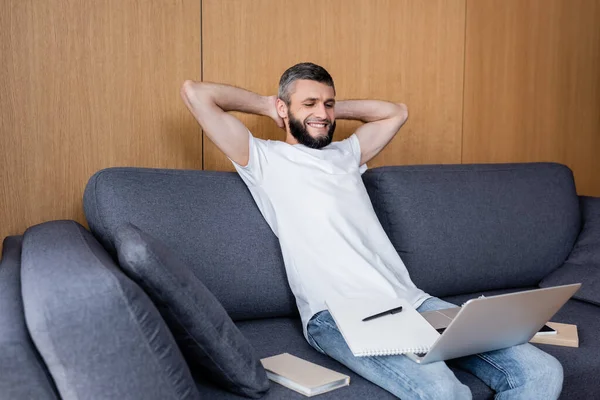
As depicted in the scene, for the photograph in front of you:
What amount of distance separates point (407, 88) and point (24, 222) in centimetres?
175

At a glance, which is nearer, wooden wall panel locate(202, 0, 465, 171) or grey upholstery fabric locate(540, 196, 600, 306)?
grey upholstery fabric locate(540, 196, 600, 306)

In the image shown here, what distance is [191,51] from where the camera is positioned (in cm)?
242

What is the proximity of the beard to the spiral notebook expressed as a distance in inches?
24.3

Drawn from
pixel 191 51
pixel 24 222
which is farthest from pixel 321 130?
pixel 24 222

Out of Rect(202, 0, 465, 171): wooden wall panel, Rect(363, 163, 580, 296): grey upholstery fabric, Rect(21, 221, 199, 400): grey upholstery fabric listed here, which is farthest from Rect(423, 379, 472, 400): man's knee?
Rect(202, 0, 465, 171): wooden wall panel

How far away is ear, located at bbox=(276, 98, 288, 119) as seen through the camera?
2.31 m

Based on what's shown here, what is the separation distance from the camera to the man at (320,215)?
5.69ft

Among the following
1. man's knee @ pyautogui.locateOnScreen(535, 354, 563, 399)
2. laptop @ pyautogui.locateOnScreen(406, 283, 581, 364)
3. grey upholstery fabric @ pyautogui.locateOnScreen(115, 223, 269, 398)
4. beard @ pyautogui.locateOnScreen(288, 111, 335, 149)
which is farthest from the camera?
beard @ pyautogui.locateOnScreen(288, 111, 335, 149)

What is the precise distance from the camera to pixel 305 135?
2.25 meters

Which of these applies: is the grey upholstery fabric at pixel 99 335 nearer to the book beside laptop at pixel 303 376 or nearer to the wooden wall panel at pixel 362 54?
the book beside laptop at pixel 303 376

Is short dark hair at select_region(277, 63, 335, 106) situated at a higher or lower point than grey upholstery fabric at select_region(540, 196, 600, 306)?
higher

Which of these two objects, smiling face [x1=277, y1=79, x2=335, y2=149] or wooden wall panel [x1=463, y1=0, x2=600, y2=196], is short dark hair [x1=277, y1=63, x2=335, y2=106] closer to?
smiling face [x1=277, y1=79, x2=335, y2=149]

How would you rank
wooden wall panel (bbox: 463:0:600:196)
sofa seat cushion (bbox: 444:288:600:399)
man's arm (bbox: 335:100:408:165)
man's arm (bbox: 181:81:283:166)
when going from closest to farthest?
sofa seat cushion (bbox: 444:288:600:399) < man's arm (bbox: 181:81:283:166) < man's arm (bbox: 335:100:408:165) < wooden wall panel (bbox: 463:0:600:196)

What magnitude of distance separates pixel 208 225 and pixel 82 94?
2.19 feet
